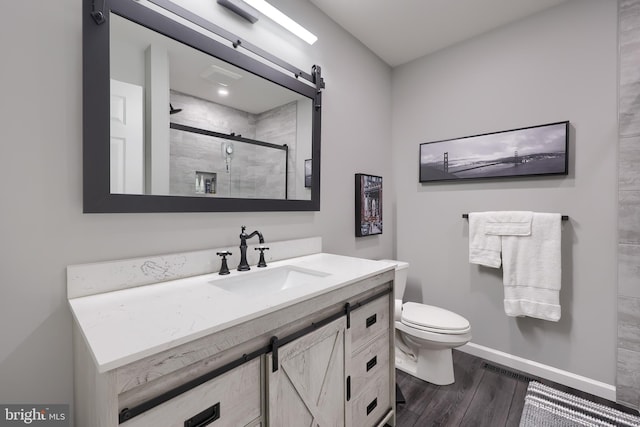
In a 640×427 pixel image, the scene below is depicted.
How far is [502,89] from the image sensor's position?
2059mm

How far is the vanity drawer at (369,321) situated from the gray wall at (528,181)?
45.1 inches

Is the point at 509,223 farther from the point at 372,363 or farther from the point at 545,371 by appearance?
the point at 372,363

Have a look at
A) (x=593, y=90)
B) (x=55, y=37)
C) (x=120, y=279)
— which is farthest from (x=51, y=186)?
(x=593, y=90)

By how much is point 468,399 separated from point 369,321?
0.97 meters

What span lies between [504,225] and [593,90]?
3.23 feet

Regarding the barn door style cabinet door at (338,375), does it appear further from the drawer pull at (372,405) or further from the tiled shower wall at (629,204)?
the tiled shower wall at (629,204)

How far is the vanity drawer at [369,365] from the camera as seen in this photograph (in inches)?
49.2

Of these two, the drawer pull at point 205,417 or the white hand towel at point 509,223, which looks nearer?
the drawer pull at point 205,417

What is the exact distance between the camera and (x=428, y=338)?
68.1 inches

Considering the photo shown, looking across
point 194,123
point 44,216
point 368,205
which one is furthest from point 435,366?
point 44,216

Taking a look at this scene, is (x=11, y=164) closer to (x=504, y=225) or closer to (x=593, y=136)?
(x=504, y=225)

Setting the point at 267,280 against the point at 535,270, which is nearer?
the point at 267,280

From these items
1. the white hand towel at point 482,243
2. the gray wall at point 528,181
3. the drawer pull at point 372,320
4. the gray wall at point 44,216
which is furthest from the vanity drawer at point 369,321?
the gray wall at point 528,181

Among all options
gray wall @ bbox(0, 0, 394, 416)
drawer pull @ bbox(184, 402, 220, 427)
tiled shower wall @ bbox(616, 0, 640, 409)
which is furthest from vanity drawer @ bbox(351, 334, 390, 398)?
tiled shower wall @ bbox(616, 0, 640, 409)
